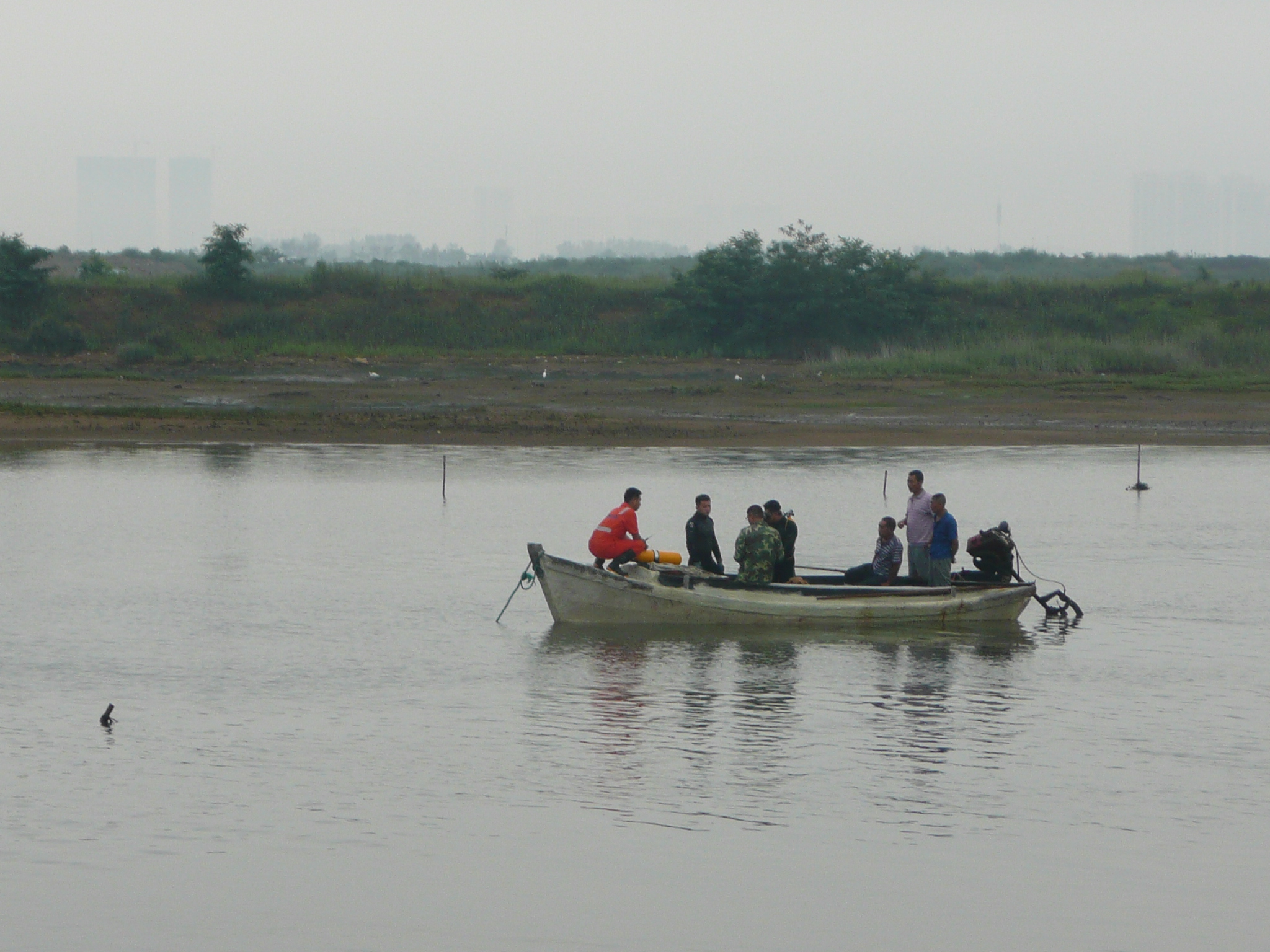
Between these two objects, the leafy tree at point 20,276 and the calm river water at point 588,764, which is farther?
the leafy tree at point 20,276

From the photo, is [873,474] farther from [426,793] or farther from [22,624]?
[426,793]

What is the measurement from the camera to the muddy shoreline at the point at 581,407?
35781 millimetres

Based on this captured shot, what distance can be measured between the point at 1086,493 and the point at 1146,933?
21.4m

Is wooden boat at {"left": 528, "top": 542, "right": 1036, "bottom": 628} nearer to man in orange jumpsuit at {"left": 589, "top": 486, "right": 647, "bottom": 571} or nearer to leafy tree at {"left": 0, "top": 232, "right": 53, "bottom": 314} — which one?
man in orange jumpsuit at {"left": 589, "top": 486, "right": 647, "bottom": 571}

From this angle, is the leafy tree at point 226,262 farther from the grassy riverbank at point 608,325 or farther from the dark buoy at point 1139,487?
the dark buoy at point 1139,487

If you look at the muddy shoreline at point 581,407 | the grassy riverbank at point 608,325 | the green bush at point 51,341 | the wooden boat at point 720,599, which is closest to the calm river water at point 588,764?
the wooden boat at point 720,599

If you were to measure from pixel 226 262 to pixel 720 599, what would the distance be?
A: 4115cm

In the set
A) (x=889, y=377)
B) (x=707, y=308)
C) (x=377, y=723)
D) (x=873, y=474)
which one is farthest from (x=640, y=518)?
(x=707, y=308)

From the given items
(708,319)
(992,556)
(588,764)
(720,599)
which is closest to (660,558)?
(720,599)

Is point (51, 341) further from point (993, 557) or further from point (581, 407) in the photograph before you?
point (993, 557)

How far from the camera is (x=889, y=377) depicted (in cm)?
4506

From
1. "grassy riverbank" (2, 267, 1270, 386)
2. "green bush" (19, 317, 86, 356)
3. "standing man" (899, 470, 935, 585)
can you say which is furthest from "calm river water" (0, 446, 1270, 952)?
"green bush" (19, 317, 86, 356)

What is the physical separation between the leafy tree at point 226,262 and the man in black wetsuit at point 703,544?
4011cm

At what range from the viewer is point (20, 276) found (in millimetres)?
50156
